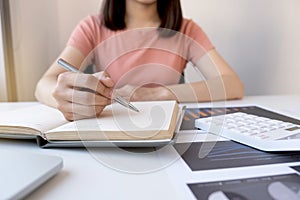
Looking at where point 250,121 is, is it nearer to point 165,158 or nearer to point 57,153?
point 165,158

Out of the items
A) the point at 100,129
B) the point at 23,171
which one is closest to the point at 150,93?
the point at 100,129

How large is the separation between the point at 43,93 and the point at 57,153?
0.41 metres

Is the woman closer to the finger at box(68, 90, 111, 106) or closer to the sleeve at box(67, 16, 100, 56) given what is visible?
A: the sleeve at box(67, 16, 100, 56)

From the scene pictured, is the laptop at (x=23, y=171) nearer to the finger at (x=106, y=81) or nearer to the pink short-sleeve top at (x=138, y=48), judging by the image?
the finger at (x=106, y=81)

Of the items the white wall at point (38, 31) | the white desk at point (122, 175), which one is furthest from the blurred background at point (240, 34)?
the white desk at point (122, 175)

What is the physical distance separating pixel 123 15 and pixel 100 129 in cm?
81

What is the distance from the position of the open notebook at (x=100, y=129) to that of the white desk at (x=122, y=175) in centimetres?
2

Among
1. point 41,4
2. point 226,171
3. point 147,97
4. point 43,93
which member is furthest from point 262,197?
point 41,4

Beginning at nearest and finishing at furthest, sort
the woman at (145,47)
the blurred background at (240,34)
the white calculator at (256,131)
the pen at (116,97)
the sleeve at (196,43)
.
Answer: the white calculator at (256,131), the pen at (116,97), the woman at (145,47), the sleeve at (196,43), the blurred background at (240,34)

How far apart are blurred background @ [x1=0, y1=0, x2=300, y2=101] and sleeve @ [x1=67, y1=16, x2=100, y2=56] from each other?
19 centimetres

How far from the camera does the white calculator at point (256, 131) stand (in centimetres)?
46

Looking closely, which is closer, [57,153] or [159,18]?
[57,153]

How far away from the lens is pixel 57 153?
19.0 inches

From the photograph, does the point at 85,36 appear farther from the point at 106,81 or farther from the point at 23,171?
the point at 23,171
